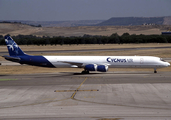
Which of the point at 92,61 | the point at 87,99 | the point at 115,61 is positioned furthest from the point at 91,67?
the point at 87,99

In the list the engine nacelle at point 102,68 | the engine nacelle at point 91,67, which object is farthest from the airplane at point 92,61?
the engine nacelle at point 102,68

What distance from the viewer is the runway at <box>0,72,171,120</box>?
20.3 meters

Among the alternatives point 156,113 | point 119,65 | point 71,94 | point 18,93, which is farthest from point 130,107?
point 119,65

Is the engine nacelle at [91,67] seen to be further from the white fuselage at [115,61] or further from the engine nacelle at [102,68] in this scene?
the white fuselage at [115,61]

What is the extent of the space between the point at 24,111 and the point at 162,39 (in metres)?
117

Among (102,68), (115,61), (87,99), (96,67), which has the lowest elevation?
(87,99)

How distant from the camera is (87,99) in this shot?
84.0 feet

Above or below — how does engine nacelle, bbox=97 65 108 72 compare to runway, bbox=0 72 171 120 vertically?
above

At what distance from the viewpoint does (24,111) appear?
2155 centimetres

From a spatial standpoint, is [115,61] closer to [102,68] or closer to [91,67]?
[102,68]

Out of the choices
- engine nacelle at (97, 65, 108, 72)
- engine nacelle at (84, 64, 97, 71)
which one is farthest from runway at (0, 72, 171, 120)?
engine nacelle at (84, 64, 97, 71)

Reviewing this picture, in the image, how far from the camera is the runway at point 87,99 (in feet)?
66.5

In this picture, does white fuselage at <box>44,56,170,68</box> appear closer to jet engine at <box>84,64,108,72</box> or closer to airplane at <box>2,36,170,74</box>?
airplane at <box>2,36,170,74</box>

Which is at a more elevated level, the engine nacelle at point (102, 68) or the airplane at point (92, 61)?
the airplane at point (92, 61)
